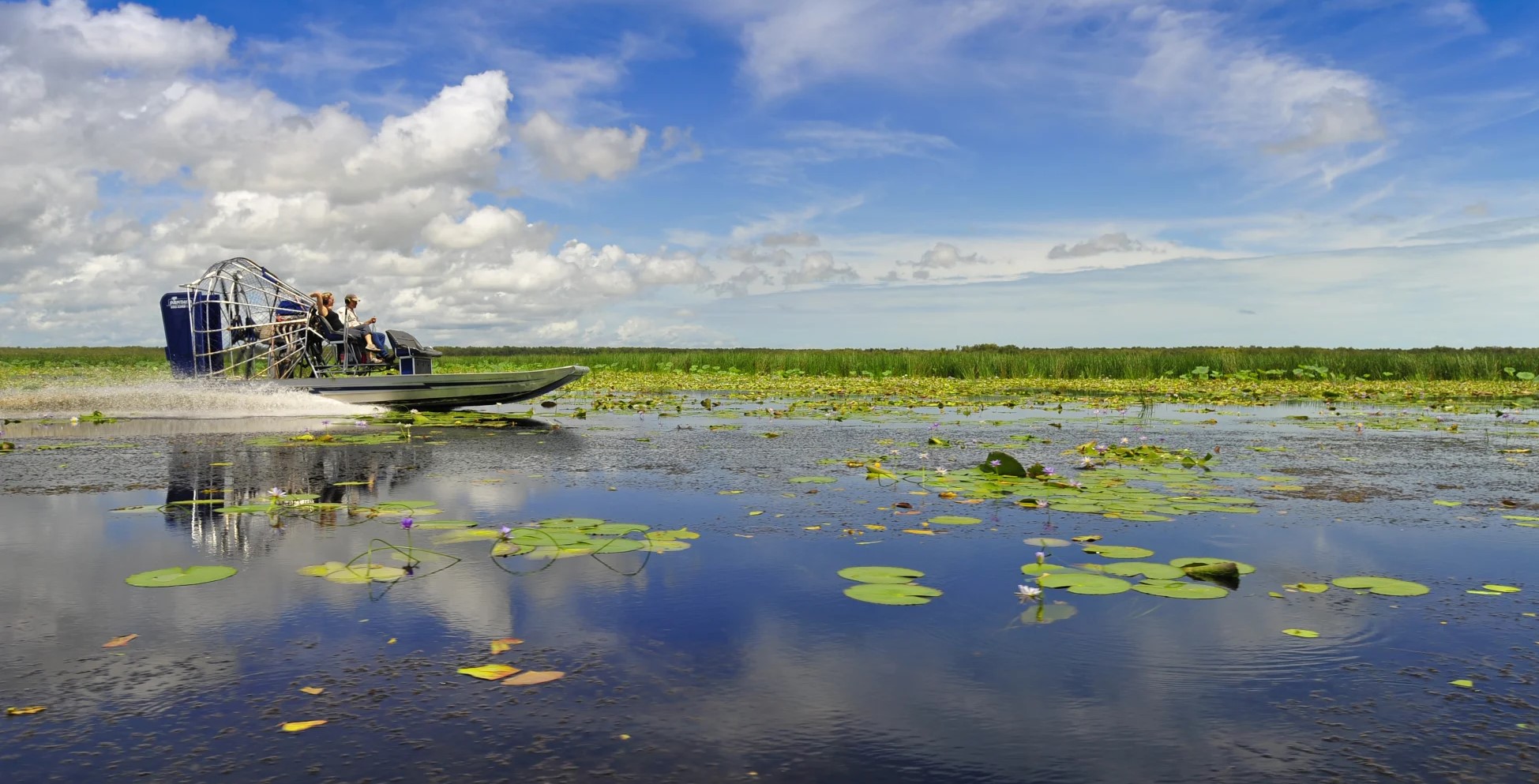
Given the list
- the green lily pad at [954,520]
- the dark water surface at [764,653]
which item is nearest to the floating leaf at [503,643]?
the dark water surface at [764,653]

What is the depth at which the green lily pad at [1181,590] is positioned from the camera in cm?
379

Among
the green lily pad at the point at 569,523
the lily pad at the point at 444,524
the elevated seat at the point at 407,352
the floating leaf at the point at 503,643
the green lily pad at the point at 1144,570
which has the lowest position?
the floating leaf at the point at 503,643

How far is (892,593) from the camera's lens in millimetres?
3779

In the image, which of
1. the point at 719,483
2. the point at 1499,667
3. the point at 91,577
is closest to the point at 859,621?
the point at 1499,667

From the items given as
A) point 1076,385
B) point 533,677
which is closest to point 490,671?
point 533,677

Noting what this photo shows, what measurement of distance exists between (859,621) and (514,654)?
116 cm

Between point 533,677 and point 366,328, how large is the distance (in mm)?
12193

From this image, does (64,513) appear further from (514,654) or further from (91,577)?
(514,654)

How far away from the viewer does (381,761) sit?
89.4 inches

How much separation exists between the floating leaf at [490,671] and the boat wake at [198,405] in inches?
472

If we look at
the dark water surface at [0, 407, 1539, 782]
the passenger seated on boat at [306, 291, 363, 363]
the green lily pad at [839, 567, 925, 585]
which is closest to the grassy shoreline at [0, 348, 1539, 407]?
the passenger seated on boat at [306, 291, 363, 363]

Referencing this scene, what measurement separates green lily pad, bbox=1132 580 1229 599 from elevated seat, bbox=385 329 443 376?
37.5 ft

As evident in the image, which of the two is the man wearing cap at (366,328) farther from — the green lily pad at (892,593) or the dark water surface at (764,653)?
the green lily pad at (892,593)

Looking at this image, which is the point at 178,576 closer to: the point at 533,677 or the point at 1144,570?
the point at 533,677
